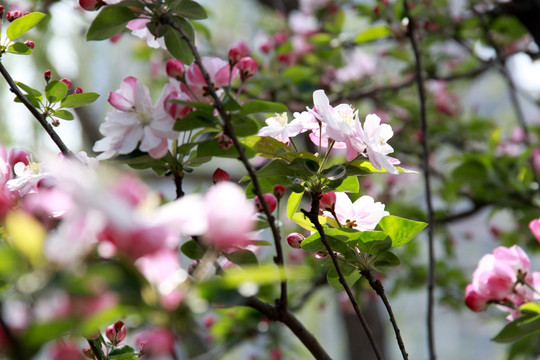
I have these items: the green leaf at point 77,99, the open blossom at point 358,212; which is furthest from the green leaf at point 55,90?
the open blossom at point 358,212

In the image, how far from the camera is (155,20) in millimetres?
638

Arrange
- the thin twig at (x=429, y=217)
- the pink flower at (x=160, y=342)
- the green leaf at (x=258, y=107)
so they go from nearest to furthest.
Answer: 1. the pink flower at (x=160, y=342)
2. the green leaf at (x=258, y=107)
3. the thin twig at (x=429, y=217)

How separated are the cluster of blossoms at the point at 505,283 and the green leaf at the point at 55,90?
1.88ft

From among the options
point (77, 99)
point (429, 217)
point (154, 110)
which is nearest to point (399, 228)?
point (154, 110)

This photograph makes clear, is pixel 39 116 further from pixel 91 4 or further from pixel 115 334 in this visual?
pixel 115 334

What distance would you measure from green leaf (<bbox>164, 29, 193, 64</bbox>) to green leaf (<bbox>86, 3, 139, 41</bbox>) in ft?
0.14

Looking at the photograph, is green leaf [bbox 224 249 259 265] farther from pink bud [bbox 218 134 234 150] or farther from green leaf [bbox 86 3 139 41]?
green leaf [bbox 86 3 139 41]

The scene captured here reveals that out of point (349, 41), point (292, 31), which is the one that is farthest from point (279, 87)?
point (292, 31)

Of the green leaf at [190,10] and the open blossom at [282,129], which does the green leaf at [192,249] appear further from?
the green leaf at [190,10]

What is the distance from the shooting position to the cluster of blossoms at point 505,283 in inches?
28.8

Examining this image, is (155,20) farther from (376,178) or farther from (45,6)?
(376,178)

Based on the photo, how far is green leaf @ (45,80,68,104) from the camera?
70 centimetres

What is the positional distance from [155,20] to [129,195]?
354 mm

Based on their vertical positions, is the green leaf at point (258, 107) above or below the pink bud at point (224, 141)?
above
